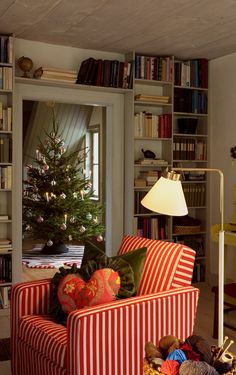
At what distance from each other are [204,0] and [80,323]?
2.57 meters

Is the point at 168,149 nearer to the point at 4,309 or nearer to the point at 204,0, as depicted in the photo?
the point at 204,0

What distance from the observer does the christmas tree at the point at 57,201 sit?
6930 millimetres

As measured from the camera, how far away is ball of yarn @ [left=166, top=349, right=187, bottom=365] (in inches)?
65.9

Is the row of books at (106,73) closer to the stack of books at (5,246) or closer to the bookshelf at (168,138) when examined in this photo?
the bookshelf at (168,138)

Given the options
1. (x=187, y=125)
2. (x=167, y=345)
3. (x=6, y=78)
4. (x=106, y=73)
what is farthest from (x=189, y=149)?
(x=167, y=345)

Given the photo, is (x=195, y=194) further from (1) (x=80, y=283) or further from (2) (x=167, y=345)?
(2) (x=167, y=345)

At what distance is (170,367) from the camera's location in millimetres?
1647

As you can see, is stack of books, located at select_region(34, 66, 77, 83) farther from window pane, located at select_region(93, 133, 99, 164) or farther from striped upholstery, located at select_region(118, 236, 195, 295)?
window pane, located at select_region(93, 133, 99, 164)

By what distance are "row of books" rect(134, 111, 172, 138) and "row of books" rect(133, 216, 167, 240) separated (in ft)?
3.11

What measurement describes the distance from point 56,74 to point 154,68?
46.2 inches

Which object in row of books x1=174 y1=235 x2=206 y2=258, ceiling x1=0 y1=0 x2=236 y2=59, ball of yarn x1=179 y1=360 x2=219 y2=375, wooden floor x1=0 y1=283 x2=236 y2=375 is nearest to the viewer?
ball of yarn x1=179 y1=360 x2=219 y2=375

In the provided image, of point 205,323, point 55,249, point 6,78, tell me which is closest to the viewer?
point 205,323

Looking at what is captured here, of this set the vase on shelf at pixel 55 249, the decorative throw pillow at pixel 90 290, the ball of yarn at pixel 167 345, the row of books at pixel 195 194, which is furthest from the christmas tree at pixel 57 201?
the ball of yarn at pixel 167 345

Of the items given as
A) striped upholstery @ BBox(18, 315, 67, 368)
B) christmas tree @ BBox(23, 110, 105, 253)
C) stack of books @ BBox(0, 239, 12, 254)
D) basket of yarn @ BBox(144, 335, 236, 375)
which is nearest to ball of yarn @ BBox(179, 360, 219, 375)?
basket of yarn @ BBox(144, 335, 236, 375)
